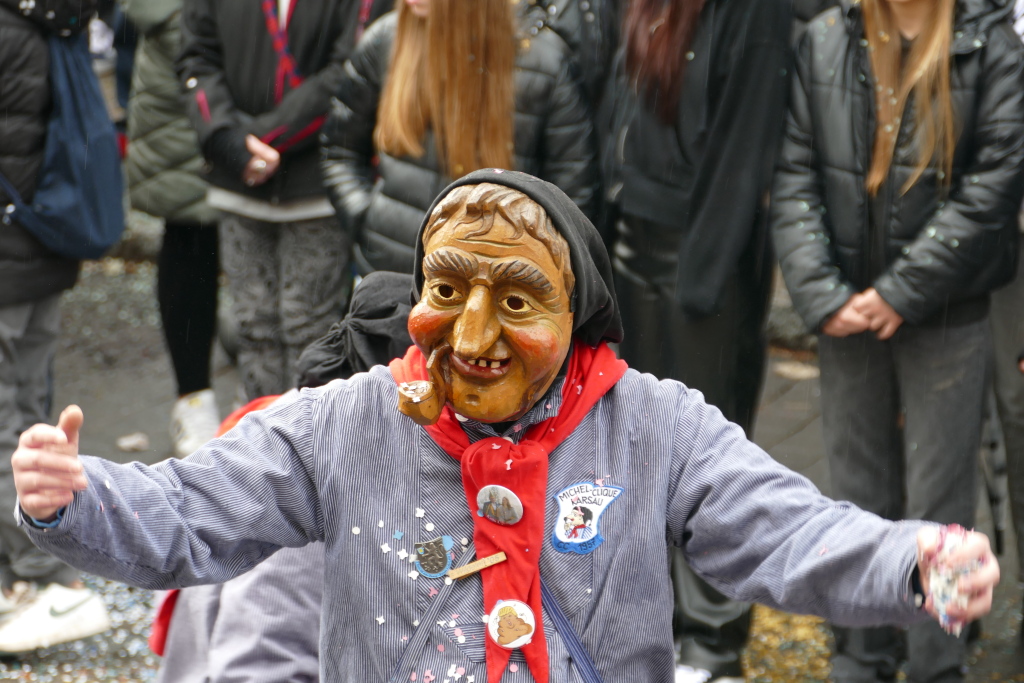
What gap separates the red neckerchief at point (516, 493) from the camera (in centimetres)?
199

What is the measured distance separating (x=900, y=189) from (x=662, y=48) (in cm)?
77

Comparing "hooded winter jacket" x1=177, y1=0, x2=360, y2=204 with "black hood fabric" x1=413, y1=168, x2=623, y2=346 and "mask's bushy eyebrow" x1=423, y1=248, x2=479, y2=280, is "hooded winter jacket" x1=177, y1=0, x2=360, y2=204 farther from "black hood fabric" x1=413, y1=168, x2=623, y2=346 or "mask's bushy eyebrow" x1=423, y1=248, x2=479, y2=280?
"mask's bushy eyebrow" x1=423, y1=248, x2=479, y2=280

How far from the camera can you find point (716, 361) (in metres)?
3.69

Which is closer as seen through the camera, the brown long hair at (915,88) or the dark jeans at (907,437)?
the brown long hair at (915,88)

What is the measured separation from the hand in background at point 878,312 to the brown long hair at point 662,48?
0.74 meters

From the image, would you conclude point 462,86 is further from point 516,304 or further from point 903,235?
point 516,304

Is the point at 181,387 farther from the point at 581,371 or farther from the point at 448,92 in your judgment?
the point at 581,371

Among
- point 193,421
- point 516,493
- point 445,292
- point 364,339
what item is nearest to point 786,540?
point 516,493

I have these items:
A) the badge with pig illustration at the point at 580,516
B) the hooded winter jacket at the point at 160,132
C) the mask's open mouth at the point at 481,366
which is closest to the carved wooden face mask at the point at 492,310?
the mask's open mouth at the point at 481,366

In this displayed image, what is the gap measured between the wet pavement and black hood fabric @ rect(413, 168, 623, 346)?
2.00m

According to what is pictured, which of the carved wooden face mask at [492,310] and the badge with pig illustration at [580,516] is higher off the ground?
the carved wooden face mask at [492,310]

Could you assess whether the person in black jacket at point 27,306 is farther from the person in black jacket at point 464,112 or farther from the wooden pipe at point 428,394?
the wooden pipe at point 428,394

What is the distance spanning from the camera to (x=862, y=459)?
11.8 ft

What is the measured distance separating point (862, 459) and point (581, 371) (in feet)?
5.65
